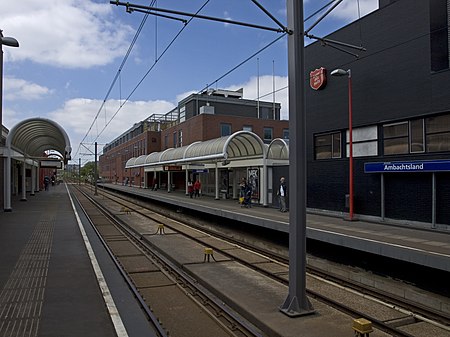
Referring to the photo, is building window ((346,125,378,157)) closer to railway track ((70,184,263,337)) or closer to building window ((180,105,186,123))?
railway track ((70,184,263,337))

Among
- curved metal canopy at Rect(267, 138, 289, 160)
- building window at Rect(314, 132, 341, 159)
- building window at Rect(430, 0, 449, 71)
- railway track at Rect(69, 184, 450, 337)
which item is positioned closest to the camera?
railway track at Rect(69, 184, 450, 337)

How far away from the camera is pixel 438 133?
1384 cm

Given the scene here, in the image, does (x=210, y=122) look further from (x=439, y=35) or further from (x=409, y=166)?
(x=409, y=166)

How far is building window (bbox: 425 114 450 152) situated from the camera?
13.5 m

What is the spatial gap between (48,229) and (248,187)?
10336 mm

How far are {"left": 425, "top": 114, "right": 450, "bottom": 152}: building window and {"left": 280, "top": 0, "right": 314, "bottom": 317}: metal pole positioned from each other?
913 cm

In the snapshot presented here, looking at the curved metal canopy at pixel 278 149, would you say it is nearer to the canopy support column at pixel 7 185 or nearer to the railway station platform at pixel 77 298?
the railway station platform at pixel 77 298

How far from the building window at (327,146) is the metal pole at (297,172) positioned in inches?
498

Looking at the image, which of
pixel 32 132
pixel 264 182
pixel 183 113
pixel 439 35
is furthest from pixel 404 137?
pixel 183 113

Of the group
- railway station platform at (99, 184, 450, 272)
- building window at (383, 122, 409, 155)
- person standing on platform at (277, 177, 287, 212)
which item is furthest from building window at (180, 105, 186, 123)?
building window at (383, 122, 409, 155)

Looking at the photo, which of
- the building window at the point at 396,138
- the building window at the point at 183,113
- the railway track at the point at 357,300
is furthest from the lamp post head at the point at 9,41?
the building window at the point at 183,113

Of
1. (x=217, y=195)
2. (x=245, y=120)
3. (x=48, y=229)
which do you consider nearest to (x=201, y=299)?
(x=48, y=229)

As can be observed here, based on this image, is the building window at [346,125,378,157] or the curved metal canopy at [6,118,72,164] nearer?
the building window at [346,125,378,157]

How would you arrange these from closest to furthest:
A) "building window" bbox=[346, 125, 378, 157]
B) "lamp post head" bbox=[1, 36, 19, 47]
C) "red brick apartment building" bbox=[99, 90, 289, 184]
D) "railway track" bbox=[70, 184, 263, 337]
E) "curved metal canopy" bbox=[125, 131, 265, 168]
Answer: "railway track" bbox=[70, 184, 263, 337] → "lamp post head" bbox=[1, 36, 19, 47] → "building window" bbox=[346, 125, 378, 157] → "curved metal canopy" bbox=[125, 131, 265, 168] → "red brick apartment building" bbox=[99, 90, 289, 184]
